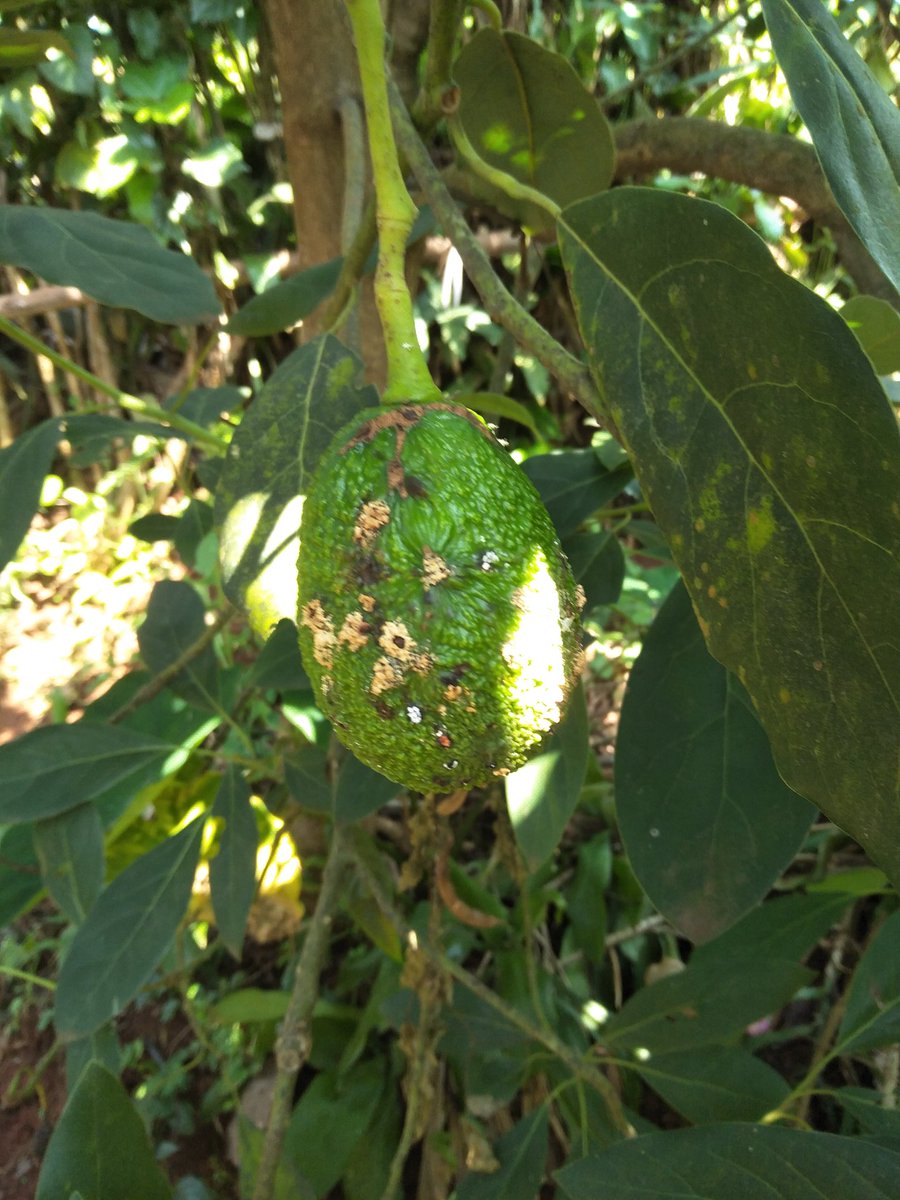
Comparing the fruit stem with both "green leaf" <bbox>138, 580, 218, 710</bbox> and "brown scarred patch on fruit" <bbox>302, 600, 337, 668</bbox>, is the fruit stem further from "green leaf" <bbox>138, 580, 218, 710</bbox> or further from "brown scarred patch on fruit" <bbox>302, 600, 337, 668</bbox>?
"green leaf" <bbox>138, 580, 218, 710</bbox>

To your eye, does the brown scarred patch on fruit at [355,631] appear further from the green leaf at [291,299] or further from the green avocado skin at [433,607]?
the green leaf at [291,299]

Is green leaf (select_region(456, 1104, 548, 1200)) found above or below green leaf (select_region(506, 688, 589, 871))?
below

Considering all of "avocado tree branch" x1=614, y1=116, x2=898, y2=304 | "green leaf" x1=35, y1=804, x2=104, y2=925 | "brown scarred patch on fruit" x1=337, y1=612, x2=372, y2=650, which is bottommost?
"green leaf" x1=35, y1=804, x2=104, y2=925

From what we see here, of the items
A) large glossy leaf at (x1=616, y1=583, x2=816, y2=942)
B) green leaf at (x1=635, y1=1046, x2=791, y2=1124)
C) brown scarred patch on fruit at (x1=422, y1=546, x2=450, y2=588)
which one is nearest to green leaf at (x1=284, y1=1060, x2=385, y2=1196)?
green leaf at (x1=635, y1=1046, x2=791, y2=1124)

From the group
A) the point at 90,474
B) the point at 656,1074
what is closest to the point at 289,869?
the point at 656,1074

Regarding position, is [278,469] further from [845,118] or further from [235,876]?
[235,876]

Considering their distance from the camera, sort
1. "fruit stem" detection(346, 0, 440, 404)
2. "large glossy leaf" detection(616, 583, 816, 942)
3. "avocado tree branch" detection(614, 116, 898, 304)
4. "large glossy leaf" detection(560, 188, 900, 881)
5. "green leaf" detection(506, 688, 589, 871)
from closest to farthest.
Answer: "large glossy leaf" detection(560, 188, 900, 881) < "fruit stem" detection(346, 0, 440, 404) < "large glossy leaf" detection(616, 583, 816, 942) < "green leaf" detection(506, 688, 589, 871) < "avocado tree branch" detection(614, 116, 898, 304)
